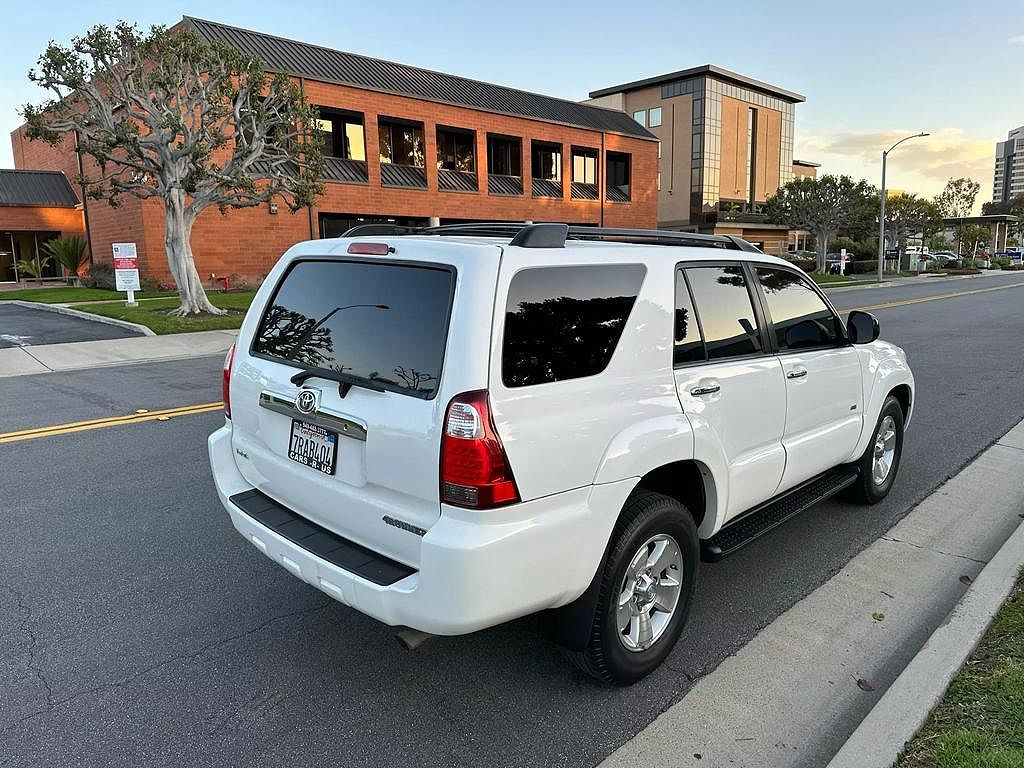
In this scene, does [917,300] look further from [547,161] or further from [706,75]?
[706,75]

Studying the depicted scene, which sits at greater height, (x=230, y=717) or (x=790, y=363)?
(x=790, y=363)

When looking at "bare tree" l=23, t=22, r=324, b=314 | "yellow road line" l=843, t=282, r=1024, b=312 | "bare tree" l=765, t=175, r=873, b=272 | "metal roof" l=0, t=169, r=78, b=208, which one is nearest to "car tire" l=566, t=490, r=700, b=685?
"bare tree" l=23, t=22, r=324, b=314

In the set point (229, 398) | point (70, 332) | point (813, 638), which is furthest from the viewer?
point (70, 332)

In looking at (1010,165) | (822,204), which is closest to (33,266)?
(822,204)

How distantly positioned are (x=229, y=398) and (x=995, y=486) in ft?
18.4

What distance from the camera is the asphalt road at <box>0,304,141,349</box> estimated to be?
1428cm

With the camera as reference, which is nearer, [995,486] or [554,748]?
[554,748]

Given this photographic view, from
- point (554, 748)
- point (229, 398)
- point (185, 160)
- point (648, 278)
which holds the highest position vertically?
point (185, 160)

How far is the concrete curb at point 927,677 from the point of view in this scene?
2.57 m

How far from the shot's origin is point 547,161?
40375 millimetres

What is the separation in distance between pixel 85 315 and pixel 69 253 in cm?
1464

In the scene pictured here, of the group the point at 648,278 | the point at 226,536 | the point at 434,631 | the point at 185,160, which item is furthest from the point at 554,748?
the point at 185,160

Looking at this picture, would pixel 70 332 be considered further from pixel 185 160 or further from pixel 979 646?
pixel 979 646

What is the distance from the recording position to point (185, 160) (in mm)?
17766
